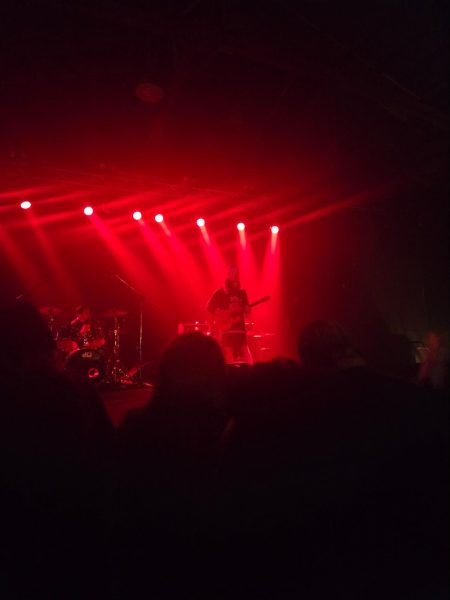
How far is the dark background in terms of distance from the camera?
11.0 ft

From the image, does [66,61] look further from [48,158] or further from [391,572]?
[391,572]

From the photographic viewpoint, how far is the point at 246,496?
1.08 metres

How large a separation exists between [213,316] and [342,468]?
5.70m

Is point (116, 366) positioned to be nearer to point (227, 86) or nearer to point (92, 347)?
point (92, 347)

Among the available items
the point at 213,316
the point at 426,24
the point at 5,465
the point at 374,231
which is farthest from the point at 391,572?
the point at 374,231

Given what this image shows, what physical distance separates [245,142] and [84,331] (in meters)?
3.65

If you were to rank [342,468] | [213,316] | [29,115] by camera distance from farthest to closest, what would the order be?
[213,316], [29,115], [342,468]

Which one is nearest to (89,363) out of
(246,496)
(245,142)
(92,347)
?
(92,347)

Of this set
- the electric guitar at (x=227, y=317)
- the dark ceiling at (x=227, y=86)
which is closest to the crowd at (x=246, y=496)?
the dark ceiling at (x=227, y=86)

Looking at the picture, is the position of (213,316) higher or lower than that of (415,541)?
higher

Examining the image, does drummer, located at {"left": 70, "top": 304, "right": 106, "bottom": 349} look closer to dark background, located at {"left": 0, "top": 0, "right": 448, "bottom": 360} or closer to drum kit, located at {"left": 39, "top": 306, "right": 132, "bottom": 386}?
drum kit, located at {"left": 39, "top": 306, "right": 132, "bottom": 386}

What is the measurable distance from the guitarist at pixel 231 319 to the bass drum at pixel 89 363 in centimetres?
181

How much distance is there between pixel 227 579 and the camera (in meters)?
1.10

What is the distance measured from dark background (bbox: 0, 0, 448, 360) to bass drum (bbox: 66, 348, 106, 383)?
176cm
